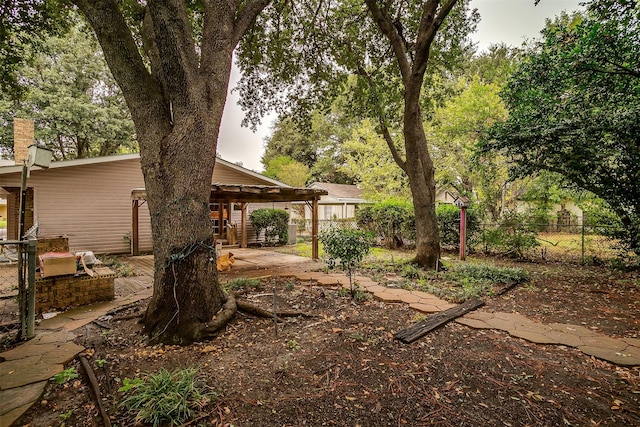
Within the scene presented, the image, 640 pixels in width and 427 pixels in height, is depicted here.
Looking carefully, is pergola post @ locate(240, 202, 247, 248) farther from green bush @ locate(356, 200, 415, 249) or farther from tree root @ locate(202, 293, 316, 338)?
Result: tree root @ locate(202, 293, 316, 338)

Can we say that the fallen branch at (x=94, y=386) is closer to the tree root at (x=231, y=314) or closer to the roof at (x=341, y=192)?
the tree root at (x=231, y=314)

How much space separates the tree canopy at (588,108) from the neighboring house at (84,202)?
10626 mm

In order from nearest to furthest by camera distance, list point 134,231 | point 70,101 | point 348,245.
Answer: point 348,245 < point 134,231 < point 70,101

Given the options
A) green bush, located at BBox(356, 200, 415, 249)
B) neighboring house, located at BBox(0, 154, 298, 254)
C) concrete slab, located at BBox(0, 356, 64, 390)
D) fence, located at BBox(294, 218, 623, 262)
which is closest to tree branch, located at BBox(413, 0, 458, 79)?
fence, located at BBox(294, 218, 623, 262)

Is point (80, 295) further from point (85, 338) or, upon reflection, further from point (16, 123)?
point (16, 123)

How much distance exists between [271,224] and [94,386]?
10313mm

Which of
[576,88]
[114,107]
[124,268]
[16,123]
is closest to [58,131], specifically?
[114,107]

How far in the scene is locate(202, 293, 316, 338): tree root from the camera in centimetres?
314

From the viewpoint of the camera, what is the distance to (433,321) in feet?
11.7

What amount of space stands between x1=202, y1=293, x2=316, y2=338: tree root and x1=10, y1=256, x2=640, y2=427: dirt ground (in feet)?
0.33

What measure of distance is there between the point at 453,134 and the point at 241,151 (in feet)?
76.9

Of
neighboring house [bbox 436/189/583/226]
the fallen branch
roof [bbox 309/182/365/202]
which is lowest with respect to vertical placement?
the fallen branch

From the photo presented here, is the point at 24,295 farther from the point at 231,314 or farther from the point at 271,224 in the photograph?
the point at 271,224

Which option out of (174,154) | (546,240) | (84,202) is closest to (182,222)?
(174,154)
